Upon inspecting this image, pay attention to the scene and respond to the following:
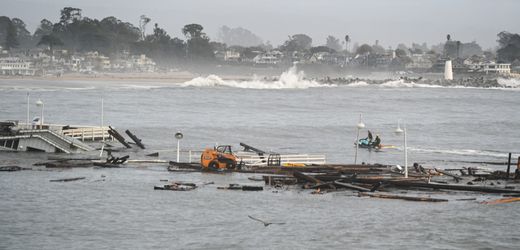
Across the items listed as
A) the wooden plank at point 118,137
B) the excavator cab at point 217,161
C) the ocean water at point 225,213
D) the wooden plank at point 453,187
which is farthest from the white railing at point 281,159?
the wooden plank at point 118,137

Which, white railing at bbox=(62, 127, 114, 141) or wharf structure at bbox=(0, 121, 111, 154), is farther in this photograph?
white railing at bbox=(62, 127, 114, 141)

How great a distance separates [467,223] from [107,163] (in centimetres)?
1775

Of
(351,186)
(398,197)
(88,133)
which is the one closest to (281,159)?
(351,186)

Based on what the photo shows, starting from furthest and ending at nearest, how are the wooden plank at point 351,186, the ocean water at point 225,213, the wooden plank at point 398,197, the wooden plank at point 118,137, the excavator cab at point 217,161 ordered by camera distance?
the wooden plank at point 118,137 < the excavator cab at point 217,161 < the wooden plank at point 351,186 < the wooden plank at point 398,197 < the ocean water at point 225,213

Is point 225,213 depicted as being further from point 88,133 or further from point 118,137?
point 88,133

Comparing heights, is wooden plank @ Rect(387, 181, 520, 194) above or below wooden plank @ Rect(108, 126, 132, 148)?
below

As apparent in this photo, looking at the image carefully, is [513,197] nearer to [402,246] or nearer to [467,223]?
[467,223]

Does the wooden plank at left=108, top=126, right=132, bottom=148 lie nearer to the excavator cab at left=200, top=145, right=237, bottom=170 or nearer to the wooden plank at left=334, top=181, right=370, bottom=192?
the excavator cab at left=200, top=145, right=237, bottom=170

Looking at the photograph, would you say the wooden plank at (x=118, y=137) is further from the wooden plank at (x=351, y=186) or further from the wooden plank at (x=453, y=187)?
the wooden plank at (x=453, y=187)

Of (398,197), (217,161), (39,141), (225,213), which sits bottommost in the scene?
(225,213)

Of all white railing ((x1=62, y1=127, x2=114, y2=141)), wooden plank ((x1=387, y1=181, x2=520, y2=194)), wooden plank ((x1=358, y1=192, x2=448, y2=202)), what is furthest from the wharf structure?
wooden plank ((x1=387, y1=181, x2=520, y2=194))

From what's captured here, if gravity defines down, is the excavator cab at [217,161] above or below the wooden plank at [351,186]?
above

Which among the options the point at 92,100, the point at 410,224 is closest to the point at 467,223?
the point at 410,224

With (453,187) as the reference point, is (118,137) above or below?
above
